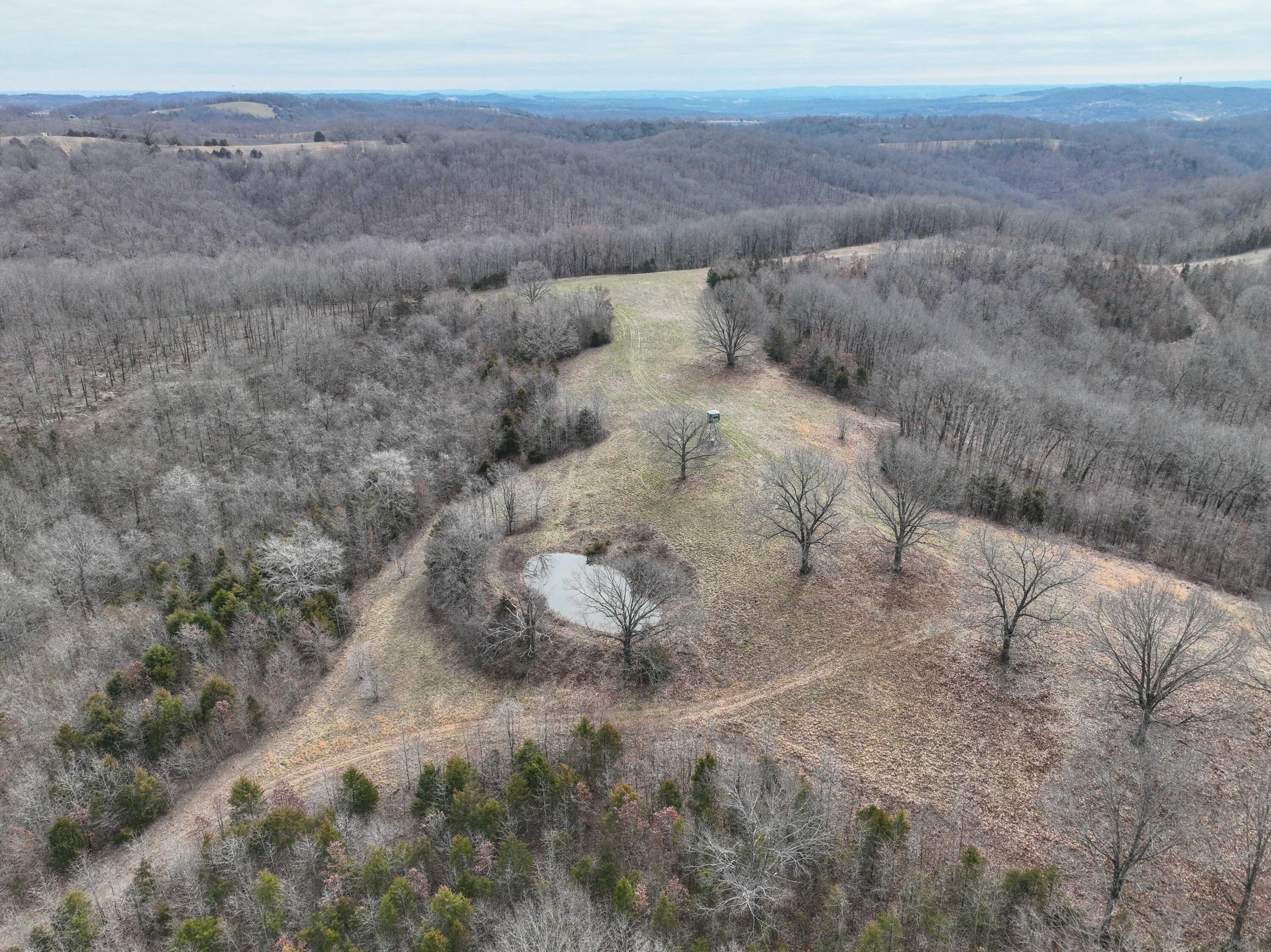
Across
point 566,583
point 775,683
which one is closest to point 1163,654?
point 775,683

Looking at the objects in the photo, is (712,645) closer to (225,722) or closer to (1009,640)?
(1009,640)

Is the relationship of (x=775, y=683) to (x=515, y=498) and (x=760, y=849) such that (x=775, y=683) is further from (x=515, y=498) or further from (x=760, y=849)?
(x=515, y=498)

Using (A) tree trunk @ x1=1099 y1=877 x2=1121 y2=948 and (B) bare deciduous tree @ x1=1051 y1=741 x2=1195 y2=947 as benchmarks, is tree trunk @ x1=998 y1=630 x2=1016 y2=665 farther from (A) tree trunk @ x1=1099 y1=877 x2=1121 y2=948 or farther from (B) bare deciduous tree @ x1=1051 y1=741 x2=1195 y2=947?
(A) tree trunk @ x1=1099 y1=877 x2=1121 y2=948

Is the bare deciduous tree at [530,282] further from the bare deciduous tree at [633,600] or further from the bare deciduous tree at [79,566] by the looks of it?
the bare deciduous tree at [633,600]

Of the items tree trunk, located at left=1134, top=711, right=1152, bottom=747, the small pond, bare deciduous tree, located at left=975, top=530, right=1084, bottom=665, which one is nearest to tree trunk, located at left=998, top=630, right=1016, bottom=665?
bare deciduous tree, located at left=975, top=530, right=1084, bottom=665

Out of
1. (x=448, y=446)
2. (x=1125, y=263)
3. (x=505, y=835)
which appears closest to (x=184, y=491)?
(x=448, y=446)

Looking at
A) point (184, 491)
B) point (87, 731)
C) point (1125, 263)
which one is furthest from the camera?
point (1125, 263)
